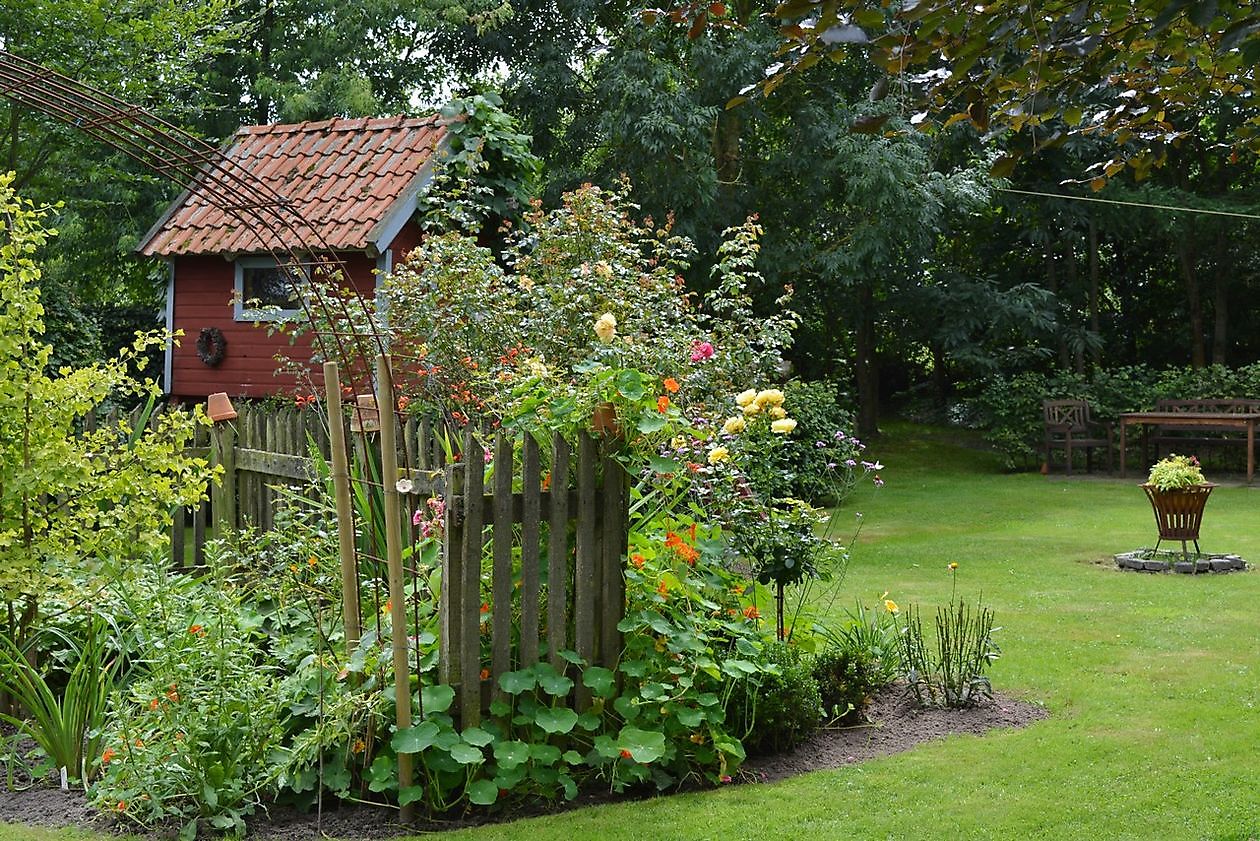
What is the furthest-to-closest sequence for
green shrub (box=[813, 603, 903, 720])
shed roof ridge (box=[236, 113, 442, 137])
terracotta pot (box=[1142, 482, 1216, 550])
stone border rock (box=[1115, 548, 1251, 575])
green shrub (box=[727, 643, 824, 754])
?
shed roof ridge (box=[236, 113, 442, 137])
terracotta pot (box=[1142, 482, 1216, 550])
stone border rock (box=[1115, 548, 1251, 575])
green shrub (box=[813, 603, 903, 720])
green shrub (box=[727, 643, 824, 754])

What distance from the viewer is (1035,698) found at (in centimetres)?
580

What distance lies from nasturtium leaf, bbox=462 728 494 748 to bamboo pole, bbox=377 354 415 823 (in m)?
0.21

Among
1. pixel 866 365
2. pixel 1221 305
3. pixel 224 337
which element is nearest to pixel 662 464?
pixel 224 337

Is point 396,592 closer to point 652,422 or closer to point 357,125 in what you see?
point 652,422

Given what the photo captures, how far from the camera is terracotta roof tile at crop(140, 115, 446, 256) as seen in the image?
1335 centimetres

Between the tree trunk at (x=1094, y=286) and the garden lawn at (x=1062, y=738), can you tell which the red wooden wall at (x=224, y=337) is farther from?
the tree trunk at (x=1094, y=286)

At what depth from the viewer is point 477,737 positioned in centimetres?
433

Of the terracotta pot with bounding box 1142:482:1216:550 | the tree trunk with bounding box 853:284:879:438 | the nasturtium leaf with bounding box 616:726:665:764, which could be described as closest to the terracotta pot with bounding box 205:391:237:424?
the nasturtium leaf with bounding box 616:726:665:764

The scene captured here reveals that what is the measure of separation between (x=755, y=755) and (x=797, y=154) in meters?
16.0

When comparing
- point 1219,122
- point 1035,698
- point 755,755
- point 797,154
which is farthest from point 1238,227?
point 755,755

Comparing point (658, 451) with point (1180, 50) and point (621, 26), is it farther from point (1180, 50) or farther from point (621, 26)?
point (621, 26)

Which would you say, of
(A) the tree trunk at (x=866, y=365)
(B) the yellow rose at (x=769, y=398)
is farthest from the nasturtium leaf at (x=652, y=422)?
(A) the tree trunk at (x=866, y=365)

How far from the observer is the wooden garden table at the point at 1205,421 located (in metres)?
16.4

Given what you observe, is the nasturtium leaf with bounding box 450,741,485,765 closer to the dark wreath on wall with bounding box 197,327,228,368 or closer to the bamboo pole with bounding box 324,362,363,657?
the bamboo pole with bounding box 324,362,363,657
